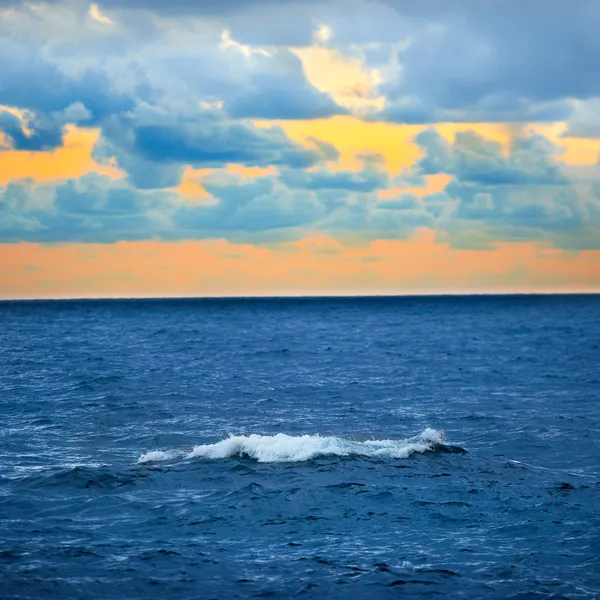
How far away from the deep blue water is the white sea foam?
4.4 inches

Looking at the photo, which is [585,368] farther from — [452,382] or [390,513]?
[390,513]

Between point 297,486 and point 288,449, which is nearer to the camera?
point 297,486

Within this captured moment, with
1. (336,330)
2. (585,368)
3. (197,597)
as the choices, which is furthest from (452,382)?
(336,330)

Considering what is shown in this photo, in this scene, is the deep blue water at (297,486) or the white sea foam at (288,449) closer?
the deep blue water at (297,486)

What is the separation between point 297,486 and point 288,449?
5014 mm

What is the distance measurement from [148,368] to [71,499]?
43781mm

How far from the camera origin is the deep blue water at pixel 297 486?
75.9 feet

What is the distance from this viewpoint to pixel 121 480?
32.0 meters

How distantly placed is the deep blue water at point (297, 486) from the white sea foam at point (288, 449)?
4.4 inches

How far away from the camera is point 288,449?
36.4 m

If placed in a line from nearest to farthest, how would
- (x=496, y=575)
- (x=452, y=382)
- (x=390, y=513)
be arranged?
(x=496, y=575) → (x=390, y=513) → (x=452, y=382)

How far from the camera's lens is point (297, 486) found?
3141 cm

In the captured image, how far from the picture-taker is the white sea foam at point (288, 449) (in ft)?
117

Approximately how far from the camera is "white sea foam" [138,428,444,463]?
35781 millimetres
